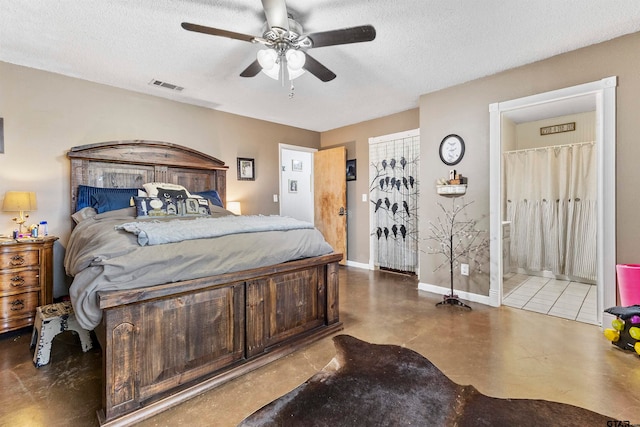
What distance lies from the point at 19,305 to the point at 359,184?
14.4 ft

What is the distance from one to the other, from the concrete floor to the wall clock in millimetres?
1727

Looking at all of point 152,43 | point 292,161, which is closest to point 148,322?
point 152,43

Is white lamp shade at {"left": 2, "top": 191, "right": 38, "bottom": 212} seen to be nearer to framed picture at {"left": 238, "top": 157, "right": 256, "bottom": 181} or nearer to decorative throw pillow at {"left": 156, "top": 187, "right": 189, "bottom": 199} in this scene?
decorative throw pillow at {"left": 156, "top": 187, "right": 189, "bottom": 199}

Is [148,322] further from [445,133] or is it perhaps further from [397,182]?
[397,182]

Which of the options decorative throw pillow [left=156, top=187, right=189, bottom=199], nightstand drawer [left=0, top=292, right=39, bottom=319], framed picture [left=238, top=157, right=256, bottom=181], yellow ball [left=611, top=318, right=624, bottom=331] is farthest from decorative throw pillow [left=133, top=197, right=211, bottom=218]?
yellow ball [left=611, top=318, right=624, bottom=331]

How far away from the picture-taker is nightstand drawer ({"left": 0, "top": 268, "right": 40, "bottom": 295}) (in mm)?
2398

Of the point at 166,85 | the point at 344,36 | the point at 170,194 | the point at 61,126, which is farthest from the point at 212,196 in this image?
the point at 344,36

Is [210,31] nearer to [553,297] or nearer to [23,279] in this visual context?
[23,279]

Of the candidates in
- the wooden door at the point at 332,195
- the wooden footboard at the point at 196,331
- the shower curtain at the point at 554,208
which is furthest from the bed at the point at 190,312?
the shower curtain at the point at 554,208

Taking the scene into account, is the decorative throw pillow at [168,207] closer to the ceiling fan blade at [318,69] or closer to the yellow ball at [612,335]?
the ceiling fan blade at [318,69]

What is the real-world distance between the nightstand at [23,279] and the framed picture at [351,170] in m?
4.01

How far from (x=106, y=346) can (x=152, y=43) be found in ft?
7.76

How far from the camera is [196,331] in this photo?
1744mm

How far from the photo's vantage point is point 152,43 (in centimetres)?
245
